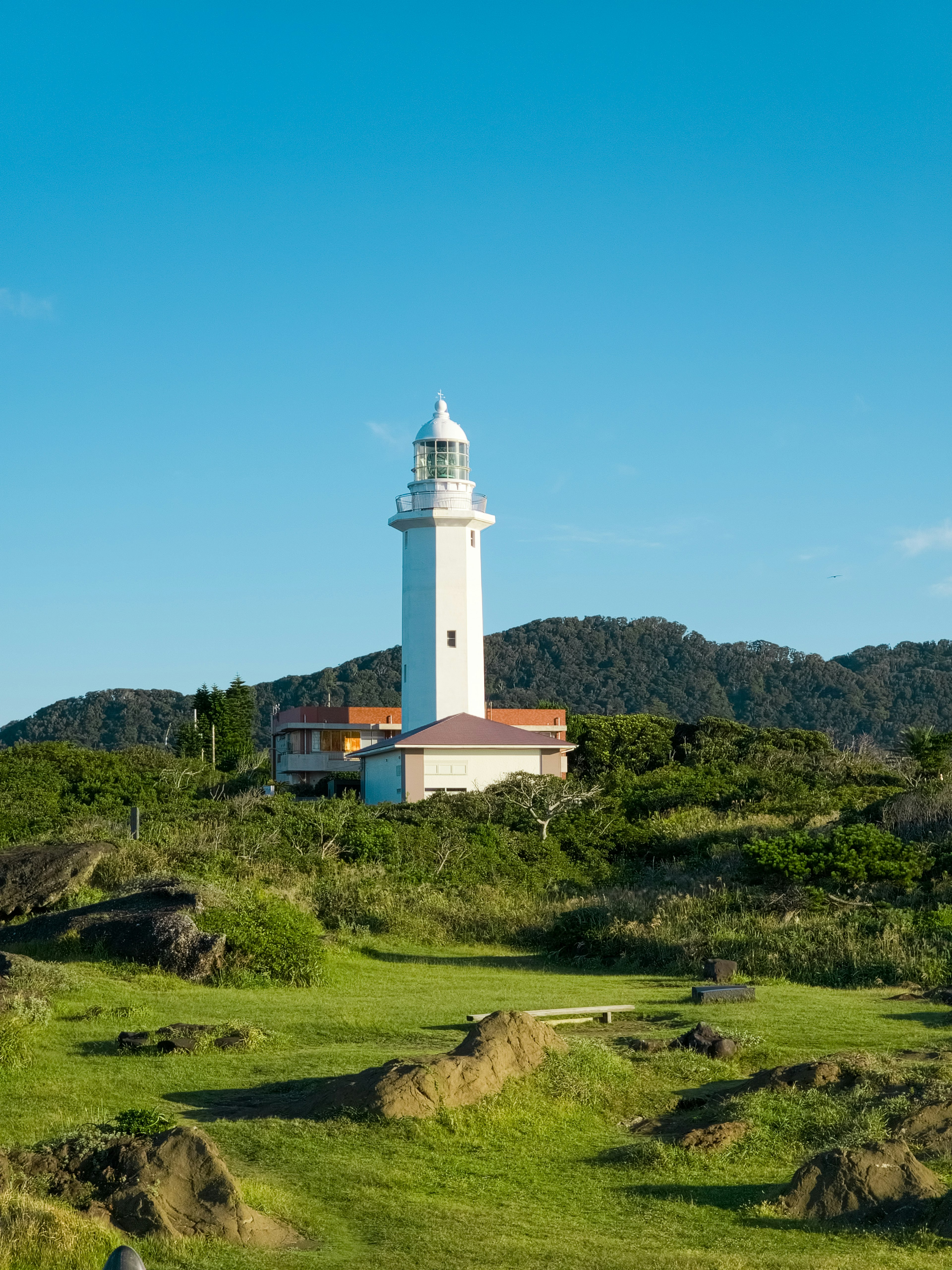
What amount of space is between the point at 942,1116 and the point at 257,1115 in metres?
4.53

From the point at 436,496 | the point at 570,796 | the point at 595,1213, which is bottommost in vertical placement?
the point at 595,1213

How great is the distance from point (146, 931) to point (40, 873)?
15.8 feet

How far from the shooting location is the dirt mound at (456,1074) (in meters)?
8.84

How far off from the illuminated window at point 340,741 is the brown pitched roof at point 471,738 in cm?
1633

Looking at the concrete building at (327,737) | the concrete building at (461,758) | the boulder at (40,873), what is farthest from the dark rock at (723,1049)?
the concrete building at (327,737)

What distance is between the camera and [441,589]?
1576 inches

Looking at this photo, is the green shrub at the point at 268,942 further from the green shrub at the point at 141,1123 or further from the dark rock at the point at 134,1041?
the green shrub at the point at 141,1123

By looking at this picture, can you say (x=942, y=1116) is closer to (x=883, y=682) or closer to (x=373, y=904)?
(x=373, y=904)

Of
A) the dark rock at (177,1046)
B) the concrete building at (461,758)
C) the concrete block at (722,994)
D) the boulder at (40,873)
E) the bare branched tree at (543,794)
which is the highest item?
the concrete building at (461,758)

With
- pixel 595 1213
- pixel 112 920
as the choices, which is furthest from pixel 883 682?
pixel 595 1213

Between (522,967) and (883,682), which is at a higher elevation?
(883,682)

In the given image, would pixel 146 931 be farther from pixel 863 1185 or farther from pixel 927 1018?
pixel 863 1185

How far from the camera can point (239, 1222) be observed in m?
6.57

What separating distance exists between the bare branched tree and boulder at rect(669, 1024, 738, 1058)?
18431 mm
